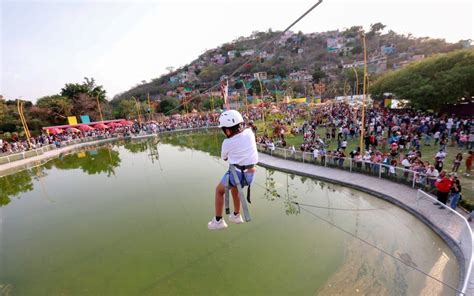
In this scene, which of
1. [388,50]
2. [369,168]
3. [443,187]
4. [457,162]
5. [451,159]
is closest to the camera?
[443,187]

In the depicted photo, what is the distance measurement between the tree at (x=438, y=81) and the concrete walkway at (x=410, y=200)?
53.3ft

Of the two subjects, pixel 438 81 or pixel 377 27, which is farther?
pixel 377 27

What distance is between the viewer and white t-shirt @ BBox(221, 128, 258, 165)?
406cm

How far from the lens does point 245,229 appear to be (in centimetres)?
933

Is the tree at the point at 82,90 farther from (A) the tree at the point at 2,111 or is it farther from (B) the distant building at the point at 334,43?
(B) the distant building at the point at 334,43

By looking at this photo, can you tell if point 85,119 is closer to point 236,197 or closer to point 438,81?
point 236,197

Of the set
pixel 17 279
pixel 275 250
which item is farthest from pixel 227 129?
pixel 17 279

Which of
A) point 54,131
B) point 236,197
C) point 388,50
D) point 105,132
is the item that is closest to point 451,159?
point 236,197

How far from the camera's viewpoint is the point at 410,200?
9.71 metres

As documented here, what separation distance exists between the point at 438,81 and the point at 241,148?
27.0 metres

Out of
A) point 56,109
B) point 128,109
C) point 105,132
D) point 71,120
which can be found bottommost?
point 105,132

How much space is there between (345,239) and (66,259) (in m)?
9.89

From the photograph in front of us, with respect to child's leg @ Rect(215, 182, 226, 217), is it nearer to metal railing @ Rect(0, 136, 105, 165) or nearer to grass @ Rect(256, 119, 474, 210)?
grass @ Rect(256, 119, 474, 210)

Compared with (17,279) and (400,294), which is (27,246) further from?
(400,294)
